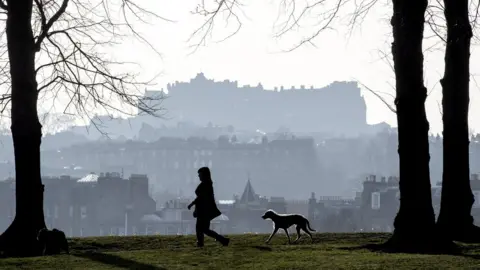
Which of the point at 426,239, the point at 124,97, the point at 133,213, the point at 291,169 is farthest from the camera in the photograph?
the point at 291,169

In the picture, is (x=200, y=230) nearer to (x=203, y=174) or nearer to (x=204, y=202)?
(x=204, y=202)

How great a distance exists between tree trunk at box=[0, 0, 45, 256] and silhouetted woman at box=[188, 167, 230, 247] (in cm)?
222

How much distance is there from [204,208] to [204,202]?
82mm

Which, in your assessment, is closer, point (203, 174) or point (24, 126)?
point (203, 174)

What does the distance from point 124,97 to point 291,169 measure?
154m

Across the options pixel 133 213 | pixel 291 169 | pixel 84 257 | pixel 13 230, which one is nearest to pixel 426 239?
pixel 84 257

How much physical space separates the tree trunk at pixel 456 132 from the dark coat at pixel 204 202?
3041 millimetres

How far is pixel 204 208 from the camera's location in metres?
14.0

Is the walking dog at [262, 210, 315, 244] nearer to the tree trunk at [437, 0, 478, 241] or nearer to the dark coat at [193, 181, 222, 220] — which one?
the dark coat at [193, 181, 222, 220]

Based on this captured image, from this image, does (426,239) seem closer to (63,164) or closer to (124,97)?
(124,97)

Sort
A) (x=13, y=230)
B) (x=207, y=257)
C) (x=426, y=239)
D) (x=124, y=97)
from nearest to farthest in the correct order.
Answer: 1. (x=207, y=257)
2. (x=426, y=239)
3. (x=13, y=230)
4. (x=124, y=97)

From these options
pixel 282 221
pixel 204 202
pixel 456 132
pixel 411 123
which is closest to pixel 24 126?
pixel 204 202

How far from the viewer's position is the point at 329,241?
14.9 meters

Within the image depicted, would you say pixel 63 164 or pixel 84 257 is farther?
pixel 63 164
